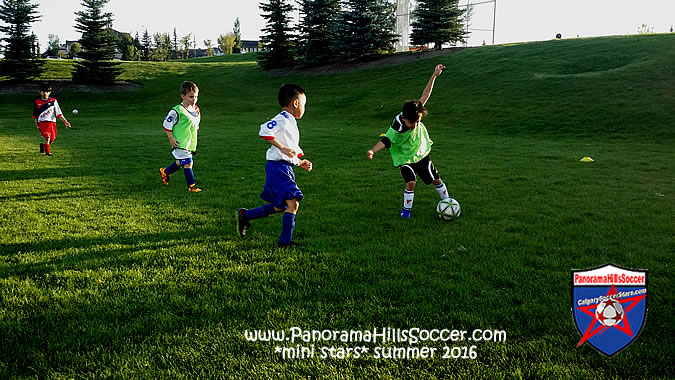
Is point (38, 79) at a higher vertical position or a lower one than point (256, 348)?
higher

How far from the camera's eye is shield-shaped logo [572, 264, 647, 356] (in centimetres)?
292

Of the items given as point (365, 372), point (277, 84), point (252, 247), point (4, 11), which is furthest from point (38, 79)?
point (365, 372)

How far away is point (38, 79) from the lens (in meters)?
39.6

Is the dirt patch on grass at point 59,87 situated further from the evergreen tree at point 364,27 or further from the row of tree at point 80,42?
the evergreen tree at point 364,27

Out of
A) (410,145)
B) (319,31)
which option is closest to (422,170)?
(410,145)

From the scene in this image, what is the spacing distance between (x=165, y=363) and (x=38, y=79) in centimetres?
4737

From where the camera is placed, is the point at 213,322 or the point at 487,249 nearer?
the point at 213,322

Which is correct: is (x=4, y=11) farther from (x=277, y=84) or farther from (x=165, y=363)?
(x=165, y=363)

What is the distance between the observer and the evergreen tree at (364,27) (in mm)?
37562

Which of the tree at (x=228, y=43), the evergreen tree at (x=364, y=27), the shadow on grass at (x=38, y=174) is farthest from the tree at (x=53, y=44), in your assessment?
the shadow on grass at (x=38, y=174)

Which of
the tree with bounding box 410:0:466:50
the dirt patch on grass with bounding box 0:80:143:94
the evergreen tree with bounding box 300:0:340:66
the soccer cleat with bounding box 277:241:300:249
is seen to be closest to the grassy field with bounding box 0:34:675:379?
the soccer cleat with bounding box 277:241:300:249

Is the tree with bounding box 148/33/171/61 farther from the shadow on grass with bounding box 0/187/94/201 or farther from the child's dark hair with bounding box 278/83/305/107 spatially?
the child's dark hair with bounding box 278/83/305/107

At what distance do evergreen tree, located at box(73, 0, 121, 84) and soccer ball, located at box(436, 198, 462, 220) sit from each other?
42.2 metres

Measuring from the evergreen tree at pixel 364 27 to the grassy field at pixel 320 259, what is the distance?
2750 cm
